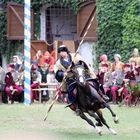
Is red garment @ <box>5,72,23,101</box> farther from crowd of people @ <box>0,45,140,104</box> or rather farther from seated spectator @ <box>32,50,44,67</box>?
seated spectator @ <box>32,50,44,67</box>

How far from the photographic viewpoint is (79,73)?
14.1m

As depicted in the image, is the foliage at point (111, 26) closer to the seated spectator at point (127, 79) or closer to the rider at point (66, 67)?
the seated spectator at point (127, 79)

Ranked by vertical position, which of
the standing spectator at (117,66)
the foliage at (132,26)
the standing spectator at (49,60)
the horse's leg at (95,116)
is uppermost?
the foliage at (132,26)

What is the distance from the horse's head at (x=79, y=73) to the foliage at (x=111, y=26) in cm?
1251

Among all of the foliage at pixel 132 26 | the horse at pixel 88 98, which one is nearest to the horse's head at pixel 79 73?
the horse at pixel 88 98

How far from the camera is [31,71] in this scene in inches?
989

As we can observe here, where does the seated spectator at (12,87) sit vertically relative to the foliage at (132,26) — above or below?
below

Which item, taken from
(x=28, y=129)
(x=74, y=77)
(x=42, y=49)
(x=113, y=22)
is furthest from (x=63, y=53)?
(x=42, y=49)

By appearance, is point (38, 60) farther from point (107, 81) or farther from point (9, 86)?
point (107, 81)

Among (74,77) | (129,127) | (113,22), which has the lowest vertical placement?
(129,127)

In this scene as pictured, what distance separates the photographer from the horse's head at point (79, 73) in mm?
14031

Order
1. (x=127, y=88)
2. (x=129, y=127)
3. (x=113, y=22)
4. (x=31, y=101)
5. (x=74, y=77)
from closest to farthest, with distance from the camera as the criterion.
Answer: (x=74, y=77) → (x=129, y=127) → (x=127, y=88) → (x=31, y=101) → (x=113, y=22)

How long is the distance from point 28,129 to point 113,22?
43.0ft

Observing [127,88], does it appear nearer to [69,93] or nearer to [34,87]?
[34,87]
